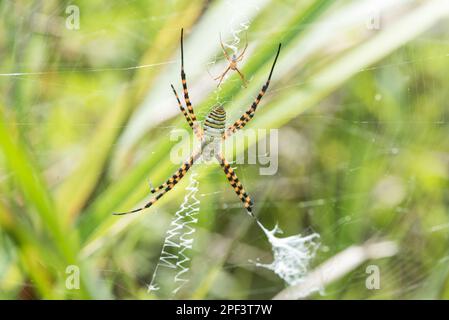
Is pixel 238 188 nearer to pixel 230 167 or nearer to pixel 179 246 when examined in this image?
pixel 230 167

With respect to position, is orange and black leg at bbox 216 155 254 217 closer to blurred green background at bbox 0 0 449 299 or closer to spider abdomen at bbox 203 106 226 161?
blurred green background at bbox 0 0 449 299

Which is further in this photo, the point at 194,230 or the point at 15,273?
the point at 194,230

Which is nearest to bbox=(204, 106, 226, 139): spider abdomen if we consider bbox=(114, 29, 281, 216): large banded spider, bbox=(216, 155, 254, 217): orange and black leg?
bbox=(114, 29, 281, 216): large banded spider

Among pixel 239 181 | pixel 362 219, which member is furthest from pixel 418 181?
pixel 239 181

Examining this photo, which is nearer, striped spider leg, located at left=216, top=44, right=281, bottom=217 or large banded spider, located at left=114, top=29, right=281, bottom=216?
large banded spider, located at left=114, top=29, right=281, bottom=216

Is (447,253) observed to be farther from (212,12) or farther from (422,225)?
(212,12)

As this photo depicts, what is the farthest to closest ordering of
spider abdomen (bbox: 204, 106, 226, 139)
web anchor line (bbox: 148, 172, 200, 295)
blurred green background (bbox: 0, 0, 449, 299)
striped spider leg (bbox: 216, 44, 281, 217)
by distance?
web anchor line (bbox: 148, 172, 200, 295)
striped spider leg (bbox: 216, 44, 281, 217)
spider abdomen (bbox: 204, 106, 226, 139)
blurred green background (bbox: 0, 0, 449, 299)
